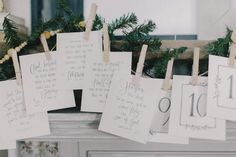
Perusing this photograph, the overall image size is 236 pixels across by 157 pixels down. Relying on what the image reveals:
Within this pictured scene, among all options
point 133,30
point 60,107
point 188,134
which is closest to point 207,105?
point 188,134

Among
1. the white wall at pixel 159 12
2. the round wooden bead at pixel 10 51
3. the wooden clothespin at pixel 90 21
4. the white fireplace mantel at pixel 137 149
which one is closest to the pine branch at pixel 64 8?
the wooden clothespin at pixel 90 21

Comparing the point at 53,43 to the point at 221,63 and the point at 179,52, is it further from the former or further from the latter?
the point at 221,63

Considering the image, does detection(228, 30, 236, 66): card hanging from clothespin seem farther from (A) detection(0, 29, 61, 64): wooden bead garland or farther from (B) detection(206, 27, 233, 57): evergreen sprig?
(A) detection(0, 29, 61, 64): wooden bead garland

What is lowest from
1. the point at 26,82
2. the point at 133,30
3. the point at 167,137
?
the point at 167,137

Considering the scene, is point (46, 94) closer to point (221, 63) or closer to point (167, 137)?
point (167, 137)

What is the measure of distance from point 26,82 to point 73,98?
0.13 meters

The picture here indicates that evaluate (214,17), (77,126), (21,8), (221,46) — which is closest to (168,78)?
(221,46)

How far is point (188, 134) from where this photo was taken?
2.66 feet

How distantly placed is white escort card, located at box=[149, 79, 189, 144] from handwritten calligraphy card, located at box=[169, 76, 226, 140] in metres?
0.01

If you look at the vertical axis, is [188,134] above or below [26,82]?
below

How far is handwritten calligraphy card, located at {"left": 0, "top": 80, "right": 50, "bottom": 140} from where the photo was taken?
0.84 m

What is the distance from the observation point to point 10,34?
840 millimetres

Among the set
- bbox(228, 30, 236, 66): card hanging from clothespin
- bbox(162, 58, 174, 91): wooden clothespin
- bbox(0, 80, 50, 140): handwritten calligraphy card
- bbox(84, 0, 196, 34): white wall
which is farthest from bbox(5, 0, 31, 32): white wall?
bbox(228, 30, 236, 66): card hanging from clothespin

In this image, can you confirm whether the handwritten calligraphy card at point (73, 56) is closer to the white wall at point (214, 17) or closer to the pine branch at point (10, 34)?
the pine branch at point (10, 34)
